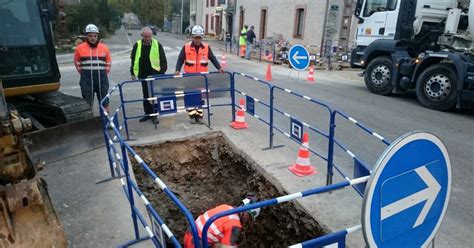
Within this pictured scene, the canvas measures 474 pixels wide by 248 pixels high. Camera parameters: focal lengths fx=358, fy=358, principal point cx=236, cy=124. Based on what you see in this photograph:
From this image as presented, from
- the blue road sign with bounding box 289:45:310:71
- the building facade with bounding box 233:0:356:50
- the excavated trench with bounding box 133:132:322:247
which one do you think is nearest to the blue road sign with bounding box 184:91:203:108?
the excavated trench with bounding box 133:132:322:247

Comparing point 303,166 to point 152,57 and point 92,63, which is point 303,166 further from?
point 92,63

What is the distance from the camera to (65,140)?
5.55 meters

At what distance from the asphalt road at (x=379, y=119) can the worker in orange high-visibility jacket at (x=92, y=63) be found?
3632 millimetres

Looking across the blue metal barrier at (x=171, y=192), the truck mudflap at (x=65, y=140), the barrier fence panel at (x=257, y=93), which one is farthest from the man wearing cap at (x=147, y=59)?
the barrier fence panel at (x=257, y=93)

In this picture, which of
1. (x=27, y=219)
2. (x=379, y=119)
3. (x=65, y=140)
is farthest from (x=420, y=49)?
(x=27, y=219)

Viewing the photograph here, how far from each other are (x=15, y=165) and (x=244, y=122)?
16.3 ft

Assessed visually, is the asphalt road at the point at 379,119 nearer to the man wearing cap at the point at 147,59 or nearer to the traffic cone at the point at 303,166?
the traffic cone at the point at 303,166

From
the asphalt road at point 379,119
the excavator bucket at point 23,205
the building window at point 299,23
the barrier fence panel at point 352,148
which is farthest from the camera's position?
the building window at point 299,23

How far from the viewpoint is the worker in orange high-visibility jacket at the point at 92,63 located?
6484mm

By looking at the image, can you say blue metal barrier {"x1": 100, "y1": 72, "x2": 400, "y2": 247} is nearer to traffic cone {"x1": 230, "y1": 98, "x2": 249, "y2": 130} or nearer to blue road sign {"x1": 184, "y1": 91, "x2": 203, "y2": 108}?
blue road sign {"x1": 184, "y1": 91, "x2": 203, "y2": 108}

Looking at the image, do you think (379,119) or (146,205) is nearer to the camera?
(146,205)

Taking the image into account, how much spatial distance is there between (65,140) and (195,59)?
305 cm

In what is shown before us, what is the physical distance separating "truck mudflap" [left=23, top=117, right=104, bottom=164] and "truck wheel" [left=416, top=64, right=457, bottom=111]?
8328mm

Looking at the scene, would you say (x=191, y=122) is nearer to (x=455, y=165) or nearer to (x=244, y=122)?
(x=244, y=122)
